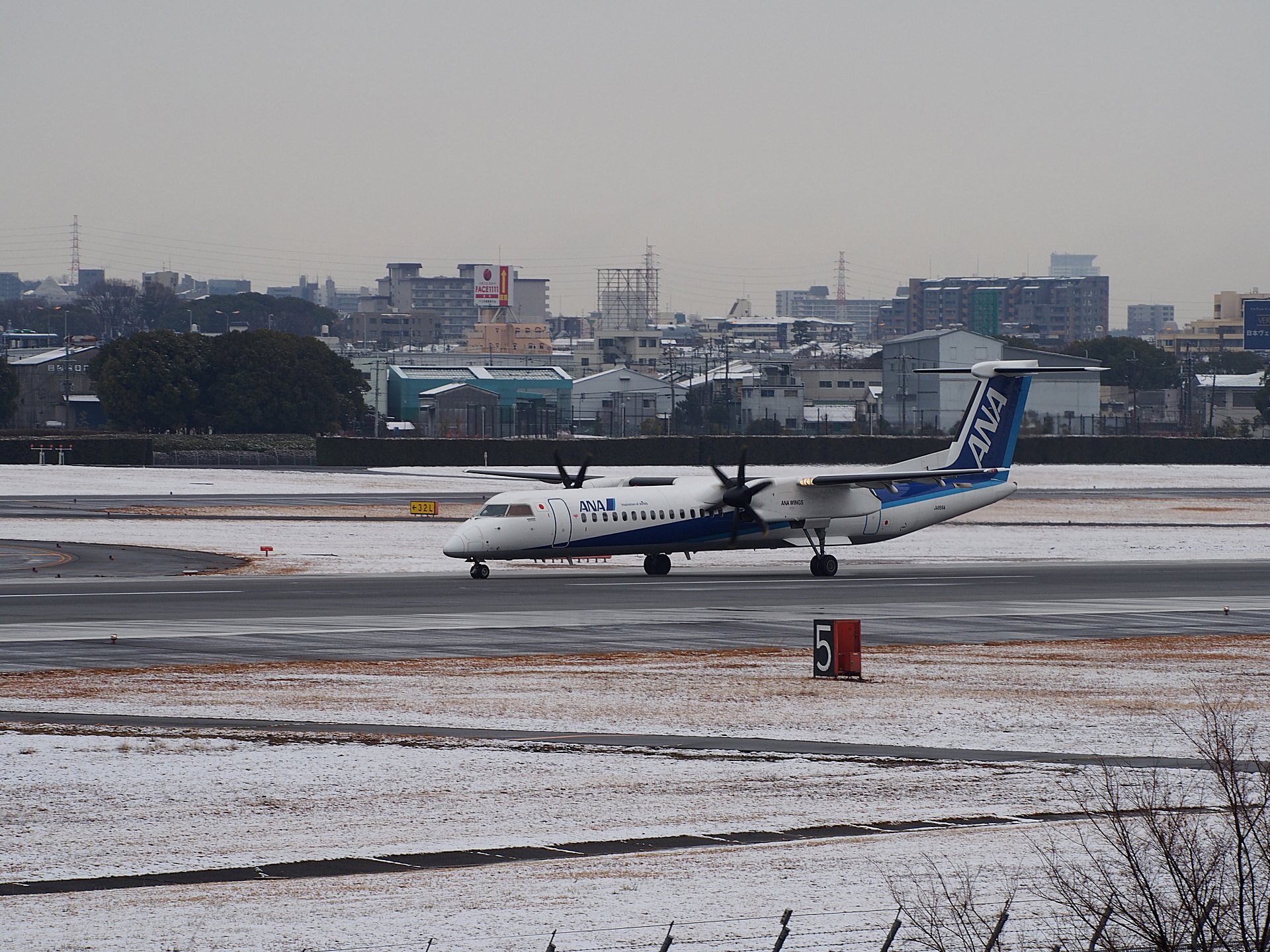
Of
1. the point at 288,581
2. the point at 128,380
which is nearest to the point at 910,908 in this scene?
the point at 288,581

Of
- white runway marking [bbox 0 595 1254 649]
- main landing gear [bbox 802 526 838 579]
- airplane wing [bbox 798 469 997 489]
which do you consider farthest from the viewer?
main landing gear [bbox 802 526 838 579]

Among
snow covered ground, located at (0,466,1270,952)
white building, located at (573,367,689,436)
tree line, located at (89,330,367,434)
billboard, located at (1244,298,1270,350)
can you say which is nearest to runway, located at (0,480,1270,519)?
tree line, located at (89,330,367,434)

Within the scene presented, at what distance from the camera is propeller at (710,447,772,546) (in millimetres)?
44062

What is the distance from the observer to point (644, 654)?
90.2 feet

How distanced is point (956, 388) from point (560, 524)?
107 m

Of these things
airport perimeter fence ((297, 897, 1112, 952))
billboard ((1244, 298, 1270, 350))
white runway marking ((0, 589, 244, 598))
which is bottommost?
white runway marking ((0, 589, 244, 598))

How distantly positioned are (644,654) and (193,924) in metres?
17.4

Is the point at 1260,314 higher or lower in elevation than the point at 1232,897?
higher

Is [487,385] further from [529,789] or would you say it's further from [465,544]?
[529,789]

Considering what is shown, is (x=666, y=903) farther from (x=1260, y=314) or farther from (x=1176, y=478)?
(x=1260, y=314)

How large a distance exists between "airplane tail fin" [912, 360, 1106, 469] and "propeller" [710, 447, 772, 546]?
881 cm

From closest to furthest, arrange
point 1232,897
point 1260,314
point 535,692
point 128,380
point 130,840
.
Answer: point 1232,897 → point 130,840 → point 535,692 → point 128,380 → point 1260,314

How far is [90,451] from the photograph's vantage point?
3856 inches

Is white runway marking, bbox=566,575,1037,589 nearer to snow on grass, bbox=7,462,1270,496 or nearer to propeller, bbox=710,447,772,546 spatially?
propeller, bbox=710,447,772,546
